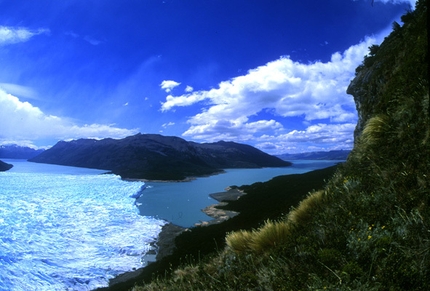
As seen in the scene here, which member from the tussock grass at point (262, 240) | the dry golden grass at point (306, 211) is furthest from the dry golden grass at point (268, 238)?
the dry golden grass at point (306, 211)

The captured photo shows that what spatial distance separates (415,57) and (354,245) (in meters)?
7.19

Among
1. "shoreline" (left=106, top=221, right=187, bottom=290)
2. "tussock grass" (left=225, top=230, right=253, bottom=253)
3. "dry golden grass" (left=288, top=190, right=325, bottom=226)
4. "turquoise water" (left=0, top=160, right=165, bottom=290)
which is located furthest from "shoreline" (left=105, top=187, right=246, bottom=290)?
"dry golden grass" (left=288, top=190, right=325, bottom=226)

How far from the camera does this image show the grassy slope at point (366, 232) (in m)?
3.89

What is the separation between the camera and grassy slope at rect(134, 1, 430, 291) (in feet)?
12.8

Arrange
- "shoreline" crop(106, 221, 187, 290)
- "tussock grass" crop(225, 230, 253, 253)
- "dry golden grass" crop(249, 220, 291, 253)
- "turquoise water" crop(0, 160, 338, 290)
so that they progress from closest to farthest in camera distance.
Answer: "dry golden grass" crop(249, 220, 291, 253)
"tussock grass" crop(225, 230, 253, 253)
"shoreline" crop(106, 221, 187, 290)
"turquoise water" crop(0, 160, 338, 290)

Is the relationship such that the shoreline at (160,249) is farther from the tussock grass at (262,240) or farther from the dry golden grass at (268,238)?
the dry golden grass at (268,238)

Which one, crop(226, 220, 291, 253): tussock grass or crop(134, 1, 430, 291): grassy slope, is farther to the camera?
crop(226, 220, 291, 253): tussock grass

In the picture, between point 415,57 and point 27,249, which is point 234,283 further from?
point 27,249

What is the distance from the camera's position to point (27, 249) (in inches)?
1538

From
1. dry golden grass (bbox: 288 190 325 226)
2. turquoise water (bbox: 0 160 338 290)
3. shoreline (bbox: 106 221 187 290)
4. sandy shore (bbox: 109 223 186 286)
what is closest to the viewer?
dry golden grass (bbox: 288 190 325 226)

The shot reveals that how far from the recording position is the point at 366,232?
4605mm

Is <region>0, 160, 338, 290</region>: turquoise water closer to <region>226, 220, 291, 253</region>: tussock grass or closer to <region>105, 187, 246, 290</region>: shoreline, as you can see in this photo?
<region>105, 187, 246, 290</region>: shoreline

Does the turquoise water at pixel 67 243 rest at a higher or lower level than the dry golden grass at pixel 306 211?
lower

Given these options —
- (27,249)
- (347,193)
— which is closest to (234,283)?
(347,193)
